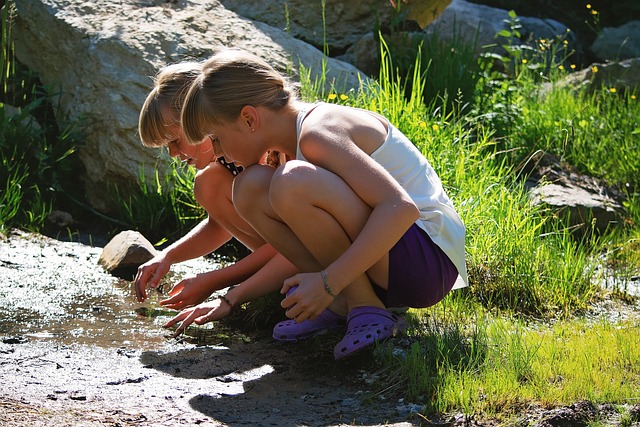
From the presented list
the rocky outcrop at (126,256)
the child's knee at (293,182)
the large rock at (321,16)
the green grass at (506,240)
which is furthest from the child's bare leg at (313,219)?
the large rock at (321,16)

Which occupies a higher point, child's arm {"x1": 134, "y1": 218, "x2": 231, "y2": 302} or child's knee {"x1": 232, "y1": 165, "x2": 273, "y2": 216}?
child's knee {"x1": 232, "y1": 165, "x2": 273, "y2": 216}

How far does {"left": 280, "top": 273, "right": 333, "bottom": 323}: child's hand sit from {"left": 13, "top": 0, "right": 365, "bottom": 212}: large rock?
7.22 feet

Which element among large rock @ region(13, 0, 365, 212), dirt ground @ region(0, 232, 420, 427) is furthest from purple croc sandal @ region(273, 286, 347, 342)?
large rock @ region(13, 0, 365, 212)

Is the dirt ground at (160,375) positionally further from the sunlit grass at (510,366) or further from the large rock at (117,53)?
the large rock at (117,53)

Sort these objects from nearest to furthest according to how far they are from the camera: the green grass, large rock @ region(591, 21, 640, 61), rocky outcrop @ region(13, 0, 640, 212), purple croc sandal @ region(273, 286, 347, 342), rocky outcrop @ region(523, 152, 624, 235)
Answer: the green grass < purple croc sandal @ region(273, 286, 347, 342) < rocky outcrop @ region(523, 152, 624, 235) < rocky outcrop @ region(13, 0, 640, 212) < large rock @ region(591, 21, 640, 61)

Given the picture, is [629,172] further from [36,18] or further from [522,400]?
[36,18]

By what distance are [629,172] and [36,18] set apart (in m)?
3.71

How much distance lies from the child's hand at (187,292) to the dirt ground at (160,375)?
0.11 meters

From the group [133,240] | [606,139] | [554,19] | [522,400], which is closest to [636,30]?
[554,19]

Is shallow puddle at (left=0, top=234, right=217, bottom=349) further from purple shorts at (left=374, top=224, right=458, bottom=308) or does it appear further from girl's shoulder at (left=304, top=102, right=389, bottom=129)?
girl's shoulder at (left=304, top=102, right=389, bottom=129)

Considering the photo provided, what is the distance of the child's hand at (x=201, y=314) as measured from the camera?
2.92 metres

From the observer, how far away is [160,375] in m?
2.57

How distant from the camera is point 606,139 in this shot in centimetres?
509

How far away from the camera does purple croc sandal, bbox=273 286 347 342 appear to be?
2873 millimetres
